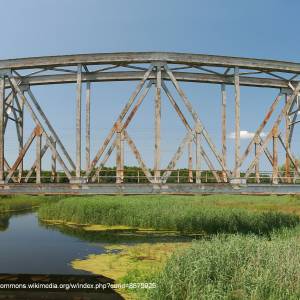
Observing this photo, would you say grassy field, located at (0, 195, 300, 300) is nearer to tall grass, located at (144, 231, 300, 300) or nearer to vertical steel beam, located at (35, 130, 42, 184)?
tall grass, located at (144, 231, 300, 300)

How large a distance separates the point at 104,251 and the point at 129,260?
226cm

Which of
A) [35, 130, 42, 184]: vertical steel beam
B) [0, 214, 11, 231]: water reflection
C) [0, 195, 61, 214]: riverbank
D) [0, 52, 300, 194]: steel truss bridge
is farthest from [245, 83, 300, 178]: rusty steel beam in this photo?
[0, 195, 61, 214]: riverbank

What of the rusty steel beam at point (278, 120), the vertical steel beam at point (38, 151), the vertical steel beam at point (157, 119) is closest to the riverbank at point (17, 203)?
the vertical steel beam at point (38, 151)

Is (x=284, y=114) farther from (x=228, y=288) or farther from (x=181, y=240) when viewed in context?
(x=228, y=288)

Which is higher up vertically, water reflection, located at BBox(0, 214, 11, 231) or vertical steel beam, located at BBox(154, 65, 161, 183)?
vertical steel beam, located at BBox(154, 65, 161, 183)

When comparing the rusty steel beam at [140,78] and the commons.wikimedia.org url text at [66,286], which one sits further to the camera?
the rusty steel beam at [140,78]

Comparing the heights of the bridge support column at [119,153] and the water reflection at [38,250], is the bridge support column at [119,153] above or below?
above

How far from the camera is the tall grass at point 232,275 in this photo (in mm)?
8961

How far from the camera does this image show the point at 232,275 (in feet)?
32.7

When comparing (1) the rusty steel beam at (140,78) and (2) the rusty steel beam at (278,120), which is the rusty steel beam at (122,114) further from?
(2) the rusty steel beam at (278,120)

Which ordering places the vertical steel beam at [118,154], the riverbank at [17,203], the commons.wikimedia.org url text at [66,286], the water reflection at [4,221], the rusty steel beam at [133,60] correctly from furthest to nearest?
the riverbank at [17,203] → the water reflection at [4,221] → the rusty steel beam at [133,60] → the vertical steel beam at [118,154] → the commons.wikimedia.org url text at [66,286]

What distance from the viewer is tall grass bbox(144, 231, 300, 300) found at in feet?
29.4

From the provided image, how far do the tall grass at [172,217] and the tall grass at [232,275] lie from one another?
902 centimetres

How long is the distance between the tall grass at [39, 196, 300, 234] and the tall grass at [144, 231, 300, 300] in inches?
355
